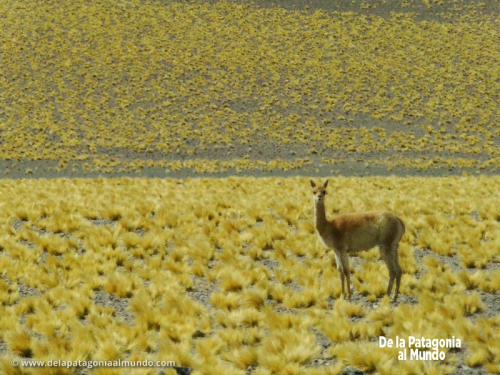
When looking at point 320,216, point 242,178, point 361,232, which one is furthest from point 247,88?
point 361,232

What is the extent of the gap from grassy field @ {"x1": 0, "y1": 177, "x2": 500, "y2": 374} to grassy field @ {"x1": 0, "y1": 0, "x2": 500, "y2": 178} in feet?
61.2

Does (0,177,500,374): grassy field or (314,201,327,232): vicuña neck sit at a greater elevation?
(314,201,327,232): vicuña neck

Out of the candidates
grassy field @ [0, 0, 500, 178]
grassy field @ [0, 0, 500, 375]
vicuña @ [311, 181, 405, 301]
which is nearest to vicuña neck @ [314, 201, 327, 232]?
vicuña @ [311, 181, 405, 301]

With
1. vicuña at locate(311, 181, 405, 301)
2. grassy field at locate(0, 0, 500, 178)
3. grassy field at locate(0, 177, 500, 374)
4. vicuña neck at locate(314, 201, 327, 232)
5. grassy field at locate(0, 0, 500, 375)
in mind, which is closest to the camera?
grassy field at locate(0, 177, 500, 374)

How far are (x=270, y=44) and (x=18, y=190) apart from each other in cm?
4352

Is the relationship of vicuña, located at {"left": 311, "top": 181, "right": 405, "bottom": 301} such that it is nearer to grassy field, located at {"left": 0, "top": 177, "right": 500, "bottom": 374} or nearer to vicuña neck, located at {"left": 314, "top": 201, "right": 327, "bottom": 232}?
vicuña neck, located at {"left": 314, "top": 201, "right": 327, "bottom": 232}

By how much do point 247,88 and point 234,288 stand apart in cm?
4286

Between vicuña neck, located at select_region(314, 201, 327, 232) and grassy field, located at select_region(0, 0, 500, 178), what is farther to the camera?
grassy field, located at select_region(0, 0, 500, 178)

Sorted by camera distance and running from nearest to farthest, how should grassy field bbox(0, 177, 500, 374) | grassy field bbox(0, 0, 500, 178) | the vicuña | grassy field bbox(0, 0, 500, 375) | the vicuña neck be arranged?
grassy field bbox(0, 177, 500, 374), grassy field bbox(0, 0, 500, 375), the vicuña, the vicuña neck, grassy field bbox(0, 0, 500, 178)

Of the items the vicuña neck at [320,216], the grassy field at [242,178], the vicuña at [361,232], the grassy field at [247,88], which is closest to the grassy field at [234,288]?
the grassy field at [242,178]

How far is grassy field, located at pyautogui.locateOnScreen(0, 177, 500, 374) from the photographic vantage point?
5465mm

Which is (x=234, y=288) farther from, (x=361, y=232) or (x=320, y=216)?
(x=361, y=232)

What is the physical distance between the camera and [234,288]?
7926 millimetres

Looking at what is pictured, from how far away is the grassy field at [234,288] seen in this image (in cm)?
546
